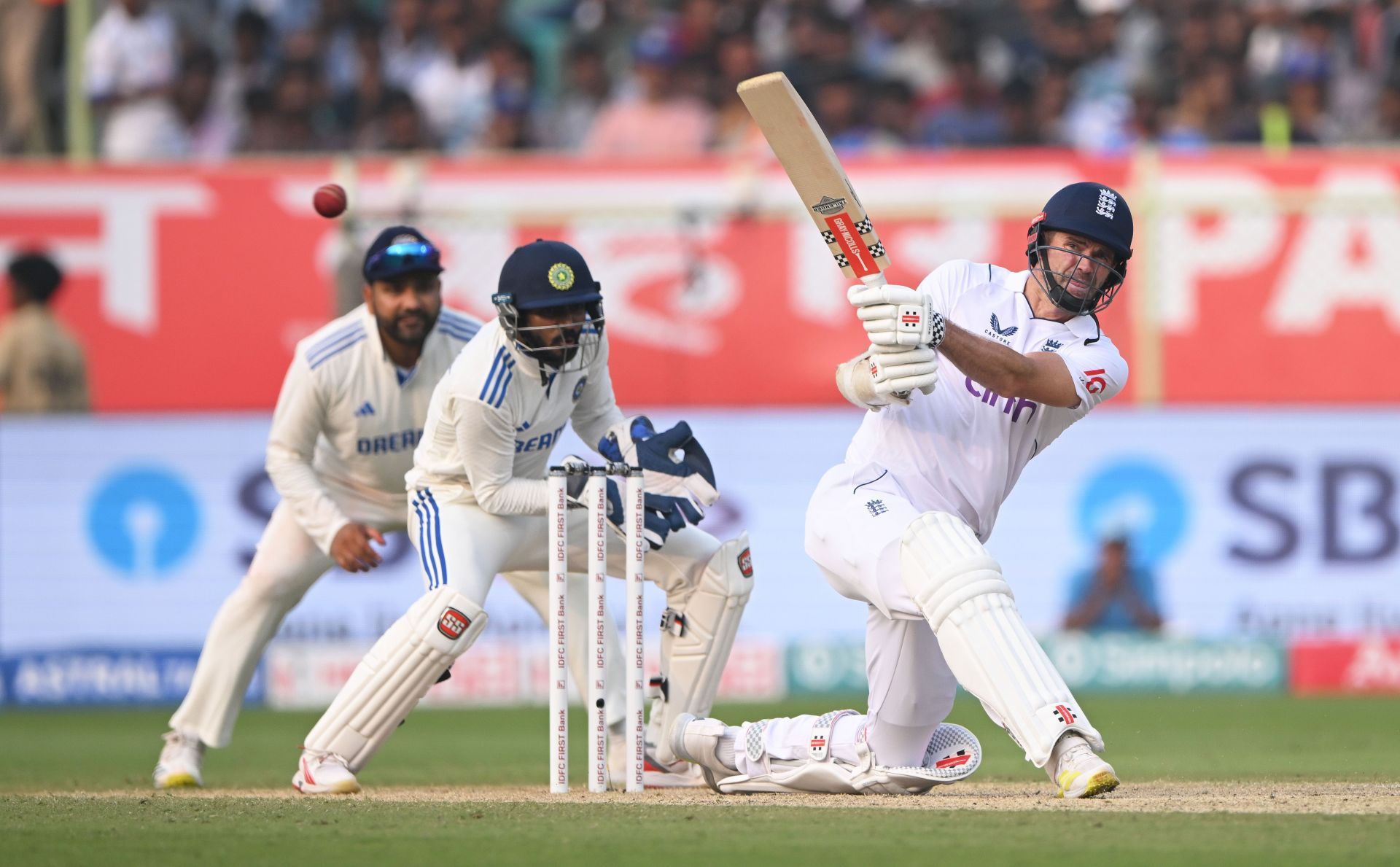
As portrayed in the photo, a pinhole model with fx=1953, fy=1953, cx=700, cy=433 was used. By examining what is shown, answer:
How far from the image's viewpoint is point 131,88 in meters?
12.4

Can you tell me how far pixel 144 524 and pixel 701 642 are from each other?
5.14 meters

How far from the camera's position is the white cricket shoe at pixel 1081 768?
4.95m

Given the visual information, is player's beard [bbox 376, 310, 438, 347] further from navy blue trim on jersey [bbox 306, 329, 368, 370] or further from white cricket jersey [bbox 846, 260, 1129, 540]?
white cricket jersey [bbox 846, 260, 1129, 540]

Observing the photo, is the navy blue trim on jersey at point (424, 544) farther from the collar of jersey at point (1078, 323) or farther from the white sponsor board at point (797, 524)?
the white sponsor board at point (797, 524)

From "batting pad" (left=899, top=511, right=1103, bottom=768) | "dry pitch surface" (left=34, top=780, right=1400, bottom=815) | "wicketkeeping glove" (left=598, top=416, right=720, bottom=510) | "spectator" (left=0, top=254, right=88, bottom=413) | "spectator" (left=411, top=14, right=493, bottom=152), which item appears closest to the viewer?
"batting pad" (left=899, top=511, right=1103, bottom=768)

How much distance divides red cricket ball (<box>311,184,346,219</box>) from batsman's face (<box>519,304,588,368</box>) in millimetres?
1253

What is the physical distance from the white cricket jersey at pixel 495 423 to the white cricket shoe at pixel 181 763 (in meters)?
1.32

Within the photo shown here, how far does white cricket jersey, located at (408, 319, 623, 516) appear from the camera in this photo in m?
5.98

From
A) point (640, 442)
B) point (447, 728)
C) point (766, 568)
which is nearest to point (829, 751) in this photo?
point (640, 442)

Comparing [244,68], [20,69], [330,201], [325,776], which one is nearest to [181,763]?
[325,776]

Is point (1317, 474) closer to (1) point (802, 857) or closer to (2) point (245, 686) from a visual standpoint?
(2) point (245, 686)

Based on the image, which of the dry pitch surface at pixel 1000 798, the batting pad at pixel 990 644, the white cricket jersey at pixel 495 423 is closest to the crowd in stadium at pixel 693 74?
the white cricket jersey at pixel 495 423

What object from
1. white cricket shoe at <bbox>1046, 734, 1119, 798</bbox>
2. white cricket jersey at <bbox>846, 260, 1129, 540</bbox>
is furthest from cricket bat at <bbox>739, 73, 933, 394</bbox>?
white cricket shoe at <bbox>1046, 734, 1119, 798</bbox>

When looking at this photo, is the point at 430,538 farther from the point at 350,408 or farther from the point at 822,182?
the point at 822,182
